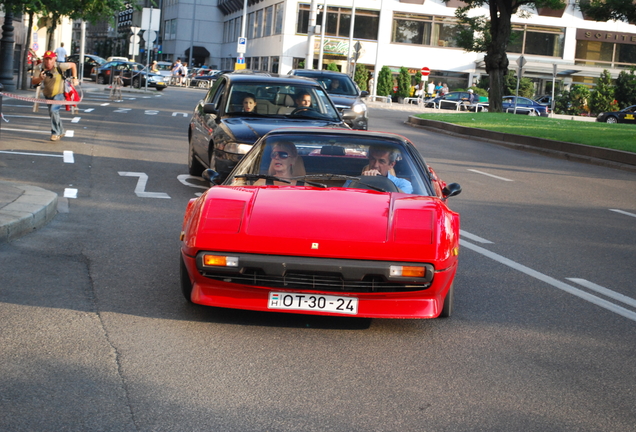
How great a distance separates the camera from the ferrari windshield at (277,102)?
39.5 ft

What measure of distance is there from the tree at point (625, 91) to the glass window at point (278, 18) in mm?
26737

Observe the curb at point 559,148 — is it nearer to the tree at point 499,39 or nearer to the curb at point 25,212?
the tree at point 499,39

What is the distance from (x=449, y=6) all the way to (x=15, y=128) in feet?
181

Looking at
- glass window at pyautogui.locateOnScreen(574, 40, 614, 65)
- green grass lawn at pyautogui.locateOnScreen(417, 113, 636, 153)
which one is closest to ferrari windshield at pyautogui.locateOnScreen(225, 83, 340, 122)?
green grass lawn at pyautogui.locateOnScreen(417, 113, 636, 153)

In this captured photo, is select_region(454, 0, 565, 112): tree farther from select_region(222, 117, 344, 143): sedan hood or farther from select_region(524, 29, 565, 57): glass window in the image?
select_region(524, 29, 565, 57): glass window

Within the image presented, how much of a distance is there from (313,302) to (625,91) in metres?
54.1

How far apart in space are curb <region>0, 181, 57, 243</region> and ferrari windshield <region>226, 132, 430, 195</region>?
2328 mm

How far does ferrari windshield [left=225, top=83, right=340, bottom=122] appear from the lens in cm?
1205

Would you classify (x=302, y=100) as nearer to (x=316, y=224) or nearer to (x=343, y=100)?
(x=316, y=224)

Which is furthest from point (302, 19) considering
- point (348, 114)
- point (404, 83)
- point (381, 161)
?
point (381, 161)

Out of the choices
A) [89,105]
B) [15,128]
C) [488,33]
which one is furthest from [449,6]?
[15,128]

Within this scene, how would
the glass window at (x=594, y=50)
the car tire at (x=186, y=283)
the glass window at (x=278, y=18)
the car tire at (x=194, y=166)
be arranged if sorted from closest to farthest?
1. the car tire at (x=186, y=283)
2. the car tire at (x=194, y=166)
3. the glass window at (x=278, y=18)
4. the glass window at (x=594, y=50)

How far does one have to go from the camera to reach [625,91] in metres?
55.0

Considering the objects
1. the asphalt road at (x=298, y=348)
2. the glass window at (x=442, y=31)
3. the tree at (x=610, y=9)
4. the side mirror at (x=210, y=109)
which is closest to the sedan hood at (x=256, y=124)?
the side mirror at (x=210, y=109)
